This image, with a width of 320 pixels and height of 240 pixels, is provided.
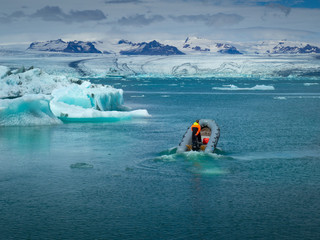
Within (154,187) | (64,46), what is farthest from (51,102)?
(64,46)

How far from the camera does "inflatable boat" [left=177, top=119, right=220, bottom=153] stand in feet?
46.6

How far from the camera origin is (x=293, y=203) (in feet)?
31.1

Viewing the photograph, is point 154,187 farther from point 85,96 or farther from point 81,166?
point 85,96

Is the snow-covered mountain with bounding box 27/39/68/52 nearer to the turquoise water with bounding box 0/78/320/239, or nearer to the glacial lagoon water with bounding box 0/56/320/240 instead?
the glacial lagoon water with bounding box 0/56/320/240

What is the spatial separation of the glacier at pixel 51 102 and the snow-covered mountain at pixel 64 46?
5600 inches

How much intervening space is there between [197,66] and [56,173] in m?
72.4

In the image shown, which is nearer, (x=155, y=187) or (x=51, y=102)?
(x=155, y=187)

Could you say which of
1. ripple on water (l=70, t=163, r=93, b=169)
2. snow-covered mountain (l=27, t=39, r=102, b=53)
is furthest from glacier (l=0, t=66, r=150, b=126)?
snow-covered mountain (l=27, t=39, r=102, b=53)

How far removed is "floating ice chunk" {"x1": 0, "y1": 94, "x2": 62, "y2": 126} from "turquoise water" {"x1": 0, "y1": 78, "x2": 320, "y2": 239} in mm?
1561

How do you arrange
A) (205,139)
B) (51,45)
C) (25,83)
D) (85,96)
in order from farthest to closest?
1. (51,45)
2. (25,83)
3. (85,96)
4. (205,139)

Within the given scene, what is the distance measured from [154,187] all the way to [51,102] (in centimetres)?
1381

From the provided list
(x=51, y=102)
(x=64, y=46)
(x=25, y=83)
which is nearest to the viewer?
(x=51, y=102)

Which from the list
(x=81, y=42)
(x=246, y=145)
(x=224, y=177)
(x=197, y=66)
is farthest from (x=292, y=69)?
(x=81, y=42)

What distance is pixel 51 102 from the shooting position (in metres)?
23.2
